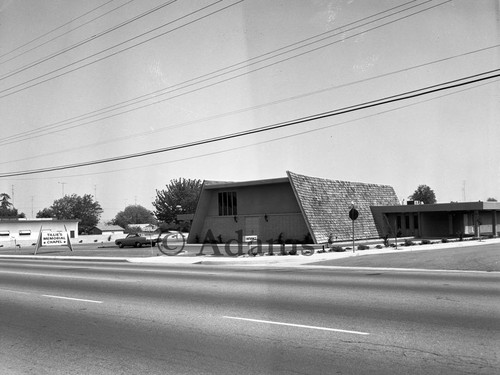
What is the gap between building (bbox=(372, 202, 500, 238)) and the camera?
46.5 metres

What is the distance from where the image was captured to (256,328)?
28.9 feet

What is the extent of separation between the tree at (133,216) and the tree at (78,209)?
960 inches

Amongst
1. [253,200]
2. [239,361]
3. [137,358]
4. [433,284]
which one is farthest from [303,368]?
[253,200]

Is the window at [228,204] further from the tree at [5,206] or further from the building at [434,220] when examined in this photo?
the tree at [5,206]

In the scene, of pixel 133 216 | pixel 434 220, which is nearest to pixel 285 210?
pixel 434 220

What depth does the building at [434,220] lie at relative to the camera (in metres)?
46.5

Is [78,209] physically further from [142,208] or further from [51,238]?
[51,238]

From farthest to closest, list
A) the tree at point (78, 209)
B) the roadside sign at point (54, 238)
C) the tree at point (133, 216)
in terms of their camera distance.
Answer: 1. the tree at point (133, 216)
2. the tree at point (78, 209)
3. the roadside sign at point (54, 238)

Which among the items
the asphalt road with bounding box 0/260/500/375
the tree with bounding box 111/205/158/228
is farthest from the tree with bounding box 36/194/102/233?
the asphalt road with bounding box 0/260/500/375

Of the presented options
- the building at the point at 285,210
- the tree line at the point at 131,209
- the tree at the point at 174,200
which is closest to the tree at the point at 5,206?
the tree line at the point at 131,209

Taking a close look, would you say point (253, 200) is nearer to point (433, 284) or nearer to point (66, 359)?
point (433, 284)

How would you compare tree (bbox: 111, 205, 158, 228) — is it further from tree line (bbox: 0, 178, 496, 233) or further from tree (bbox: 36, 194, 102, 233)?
tree (bbox: 36, 194, 102, 233)

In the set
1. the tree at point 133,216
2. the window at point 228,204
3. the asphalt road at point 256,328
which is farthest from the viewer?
the tree at point 133,216

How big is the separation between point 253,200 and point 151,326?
1450 inches
